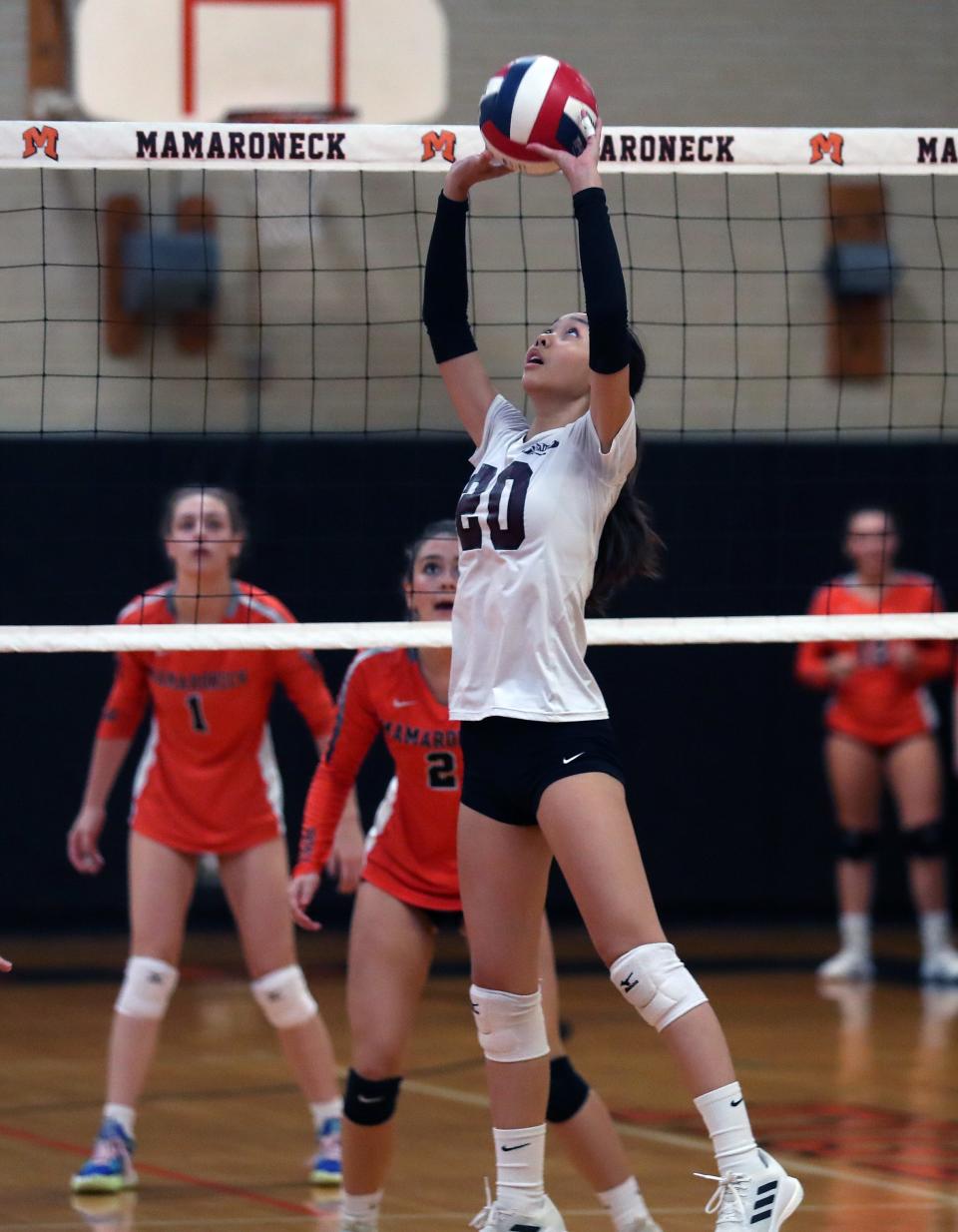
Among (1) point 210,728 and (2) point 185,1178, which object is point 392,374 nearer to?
(1) point 210,728

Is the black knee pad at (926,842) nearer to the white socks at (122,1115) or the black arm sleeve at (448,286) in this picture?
the white socks at (122,1115)

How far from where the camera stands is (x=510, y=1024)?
4.13 metres

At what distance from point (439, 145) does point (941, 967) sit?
5.87 m

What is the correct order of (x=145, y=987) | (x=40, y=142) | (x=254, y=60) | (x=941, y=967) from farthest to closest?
(x=941, y=967) < (x=254, y=60) < (x=145, y=987) < (x=40, y=142)

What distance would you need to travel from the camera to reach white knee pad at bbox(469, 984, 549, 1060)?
4.12 metres

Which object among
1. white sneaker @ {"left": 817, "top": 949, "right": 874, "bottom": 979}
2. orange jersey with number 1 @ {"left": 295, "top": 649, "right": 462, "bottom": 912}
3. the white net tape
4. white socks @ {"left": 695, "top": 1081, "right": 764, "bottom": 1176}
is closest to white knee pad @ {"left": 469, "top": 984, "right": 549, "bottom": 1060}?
white socks @ {"left": 695, "top": 1081, "right": 764, "bottom": 1176}

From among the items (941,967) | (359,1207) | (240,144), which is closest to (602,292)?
(240,144)

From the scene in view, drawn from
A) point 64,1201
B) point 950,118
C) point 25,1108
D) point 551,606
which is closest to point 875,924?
point 950,118

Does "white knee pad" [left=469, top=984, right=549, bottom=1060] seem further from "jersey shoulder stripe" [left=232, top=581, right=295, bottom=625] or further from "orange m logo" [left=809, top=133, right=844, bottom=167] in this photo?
"orange m logo" [left=809, top=133, right=844, bottom=167]

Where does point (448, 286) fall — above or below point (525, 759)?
above

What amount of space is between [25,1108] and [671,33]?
276 inches

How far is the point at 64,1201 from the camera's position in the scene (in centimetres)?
554

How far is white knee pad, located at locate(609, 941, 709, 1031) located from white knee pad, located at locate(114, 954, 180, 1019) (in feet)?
7.77

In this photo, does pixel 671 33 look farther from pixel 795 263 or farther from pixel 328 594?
pixel 328 594
